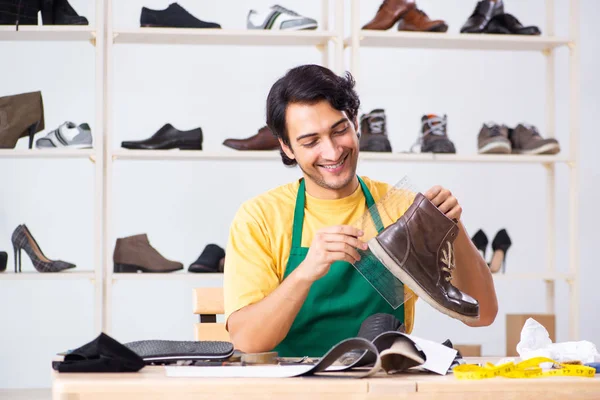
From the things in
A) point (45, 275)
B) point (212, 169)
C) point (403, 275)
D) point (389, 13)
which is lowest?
point (45, 275)

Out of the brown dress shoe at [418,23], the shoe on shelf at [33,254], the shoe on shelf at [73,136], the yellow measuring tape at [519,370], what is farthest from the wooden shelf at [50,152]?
the yellow measuring tape at [519,370]

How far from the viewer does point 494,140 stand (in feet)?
11.2

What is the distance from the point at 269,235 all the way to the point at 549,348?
81cm

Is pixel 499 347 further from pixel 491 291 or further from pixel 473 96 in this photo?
pixel 491 291

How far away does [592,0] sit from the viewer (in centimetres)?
430

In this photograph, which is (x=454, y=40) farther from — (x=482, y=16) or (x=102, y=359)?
(x=102, y=359)

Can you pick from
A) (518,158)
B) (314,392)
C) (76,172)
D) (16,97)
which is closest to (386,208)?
(314,392)

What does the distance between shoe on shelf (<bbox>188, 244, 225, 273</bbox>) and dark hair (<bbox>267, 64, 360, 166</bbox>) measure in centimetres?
138

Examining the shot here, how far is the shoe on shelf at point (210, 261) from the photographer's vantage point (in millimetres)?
3283

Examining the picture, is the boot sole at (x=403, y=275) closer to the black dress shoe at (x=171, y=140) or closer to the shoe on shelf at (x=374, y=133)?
the shoe on shelf at (x=374, y=133)

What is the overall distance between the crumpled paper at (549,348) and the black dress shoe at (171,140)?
221 cm

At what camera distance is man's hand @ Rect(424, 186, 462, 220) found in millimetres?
1524

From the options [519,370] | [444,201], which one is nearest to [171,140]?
[444,201]

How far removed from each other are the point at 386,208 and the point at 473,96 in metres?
2.60
